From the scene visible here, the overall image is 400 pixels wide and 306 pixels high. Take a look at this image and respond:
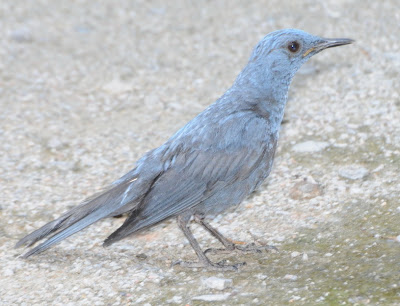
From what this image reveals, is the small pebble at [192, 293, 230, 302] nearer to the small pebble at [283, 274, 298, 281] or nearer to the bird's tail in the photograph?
the small pebble at [283, 274, 298, 281]

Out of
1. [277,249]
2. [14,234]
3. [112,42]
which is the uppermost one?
[112,42]

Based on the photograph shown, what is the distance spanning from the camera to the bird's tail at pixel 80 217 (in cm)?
462

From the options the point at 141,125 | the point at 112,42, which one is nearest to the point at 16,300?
the point at 141,125

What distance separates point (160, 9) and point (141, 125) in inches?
137

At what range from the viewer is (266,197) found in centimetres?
554

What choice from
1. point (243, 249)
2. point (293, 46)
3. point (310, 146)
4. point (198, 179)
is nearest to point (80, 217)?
point (198, 179)

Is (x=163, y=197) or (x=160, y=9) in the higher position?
(x=160, y=9)

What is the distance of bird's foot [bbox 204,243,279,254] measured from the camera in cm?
481

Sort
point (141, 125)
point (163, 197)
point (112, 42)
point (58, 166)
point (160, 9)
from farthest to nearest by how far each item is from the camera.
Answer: point (160, 9), point (112, 42), point (141, 125), point (58, 166), point (163, 197)

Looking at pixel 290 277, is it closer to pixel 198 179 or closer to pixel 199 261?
pixel 199 261

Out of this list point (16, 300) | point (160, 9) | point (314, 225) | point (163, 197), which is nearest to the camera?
point (16, 300)

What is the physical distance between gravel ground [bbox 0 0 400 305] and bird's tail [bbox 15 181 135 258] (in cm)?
20

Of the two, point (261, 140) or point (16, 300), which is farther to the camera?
point (261, 140)

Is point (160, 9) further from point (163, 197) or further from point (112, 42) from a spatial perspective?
point (163, 197)
